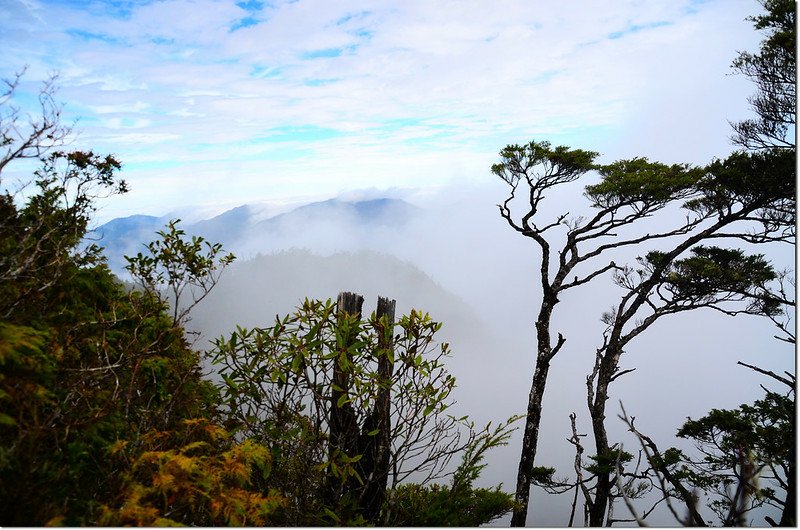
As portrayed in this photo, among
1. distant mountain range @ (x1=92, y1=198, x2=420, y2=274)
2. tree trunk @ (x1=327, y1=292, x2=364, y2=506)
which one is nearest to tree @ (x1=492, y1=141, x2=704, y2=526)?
tree trunk @ (x1=327, y1=292, x2=364, y2=506)

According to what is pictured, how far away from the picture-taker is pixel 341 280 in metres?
60.2

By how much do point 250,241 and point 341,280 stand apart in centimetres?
1310

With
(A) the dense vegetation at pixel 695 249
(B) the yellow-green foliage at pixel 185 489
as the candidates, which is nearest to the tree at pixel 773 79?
(A) the dense vegetation at pixel 695 249

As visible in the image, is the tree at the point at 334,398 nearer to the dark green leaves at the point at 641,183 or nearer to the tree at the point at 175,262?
the tree at the point at 175,262

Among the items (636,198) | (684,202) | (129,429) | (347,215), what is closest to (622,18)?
(636,198)

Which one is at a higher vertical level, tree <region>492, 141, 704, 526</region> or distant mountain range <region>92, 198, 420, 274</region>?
distant mountain range <region>92, 198, 420, 274</region>

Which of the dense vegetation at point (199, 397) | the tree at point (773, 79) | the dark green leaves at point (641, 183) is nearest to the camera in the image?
the dense vegetation at point (199, 397)

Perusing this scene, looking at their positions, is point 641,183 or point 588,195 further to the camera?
point 588,195

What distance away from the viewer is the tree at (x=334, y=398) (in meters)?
3.30

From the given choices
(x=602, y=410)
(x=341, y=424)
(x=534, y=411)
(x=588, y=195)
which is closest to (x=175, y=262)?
(x=341, y=424)

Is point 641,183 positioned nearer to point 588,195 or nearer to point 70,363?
point 588,195

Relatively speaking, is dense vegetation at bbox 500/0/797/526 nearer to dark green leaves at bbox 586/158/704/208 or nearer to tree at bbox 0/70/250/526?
dark green leaves at bbox 586/158/704/208

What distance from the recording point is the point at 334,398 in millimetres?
3449

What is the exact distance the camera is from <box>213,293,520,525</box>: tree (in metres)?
3.30
